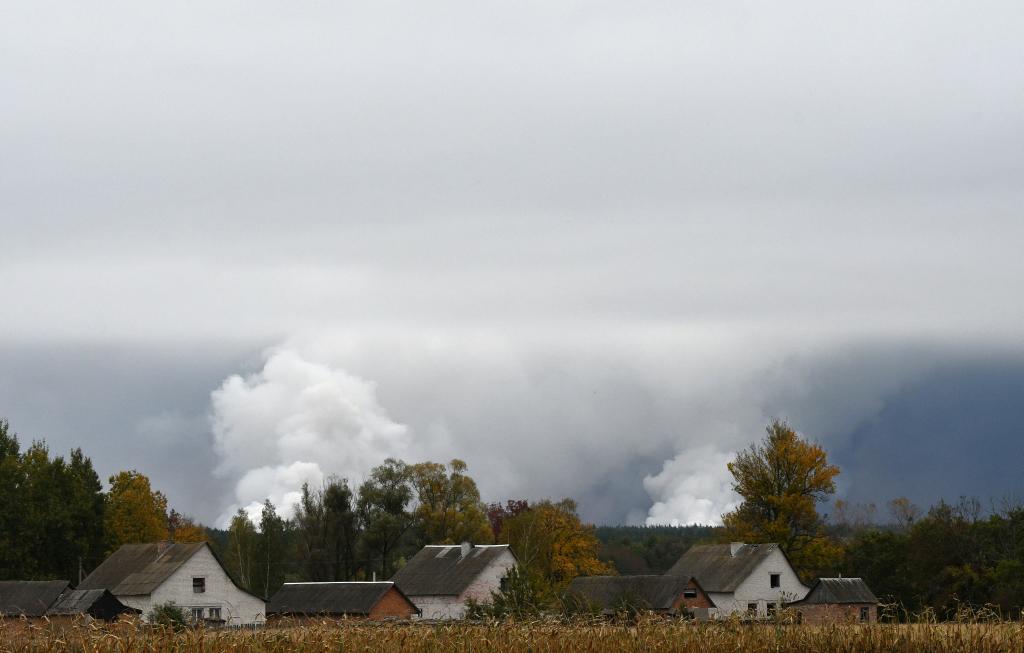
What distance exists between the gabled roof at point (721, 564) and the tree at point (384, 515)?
86.1ft

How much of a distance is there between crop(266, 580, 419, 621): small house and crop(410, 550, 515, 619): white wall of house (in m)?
4.74

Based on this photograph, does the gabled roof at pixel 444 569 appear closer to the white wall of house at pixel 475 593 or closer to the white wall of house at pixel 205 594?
the white wall of house at pixel 475 593

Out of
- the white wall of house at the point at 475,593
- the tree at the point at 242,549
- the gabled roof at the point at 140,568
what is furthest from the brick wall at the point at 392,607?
the tree at the point at 242,549

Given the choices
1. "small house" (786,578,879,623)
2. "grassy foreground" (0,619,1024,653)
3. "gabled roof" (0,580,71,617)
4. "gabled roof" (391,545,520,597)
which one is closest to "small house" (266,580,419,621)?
"gabled roof" (391,545,520,597)

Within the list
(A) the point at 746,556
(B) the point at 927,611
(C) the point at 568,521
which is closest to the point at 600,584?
(A) the point at 746,556

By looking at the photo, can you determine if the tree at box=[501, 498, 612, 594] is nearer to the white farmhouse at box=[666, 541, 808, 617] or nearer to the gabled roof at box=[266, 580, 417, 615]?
the white farmhouse at box=[666, 541, 808, 617]

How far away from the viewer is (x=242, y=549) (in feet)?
366

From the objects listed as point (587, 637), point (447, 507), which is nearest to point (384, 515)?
point (447, 507)

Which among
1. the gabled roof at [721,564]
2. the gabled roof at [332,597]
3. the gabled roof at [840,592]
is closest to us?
the gabled roof at [840,592]

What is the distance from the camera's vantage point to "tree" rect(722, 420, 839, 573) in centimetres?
8231

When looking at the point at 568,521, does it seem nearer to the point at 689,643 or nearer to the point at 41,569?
the point at 41,569

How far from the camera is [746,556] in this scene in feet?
274

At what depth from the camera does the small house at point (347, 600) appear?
7425 cm

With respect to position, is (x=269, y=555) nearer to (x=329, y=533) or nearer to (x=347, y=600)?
(x=329, y=533)
